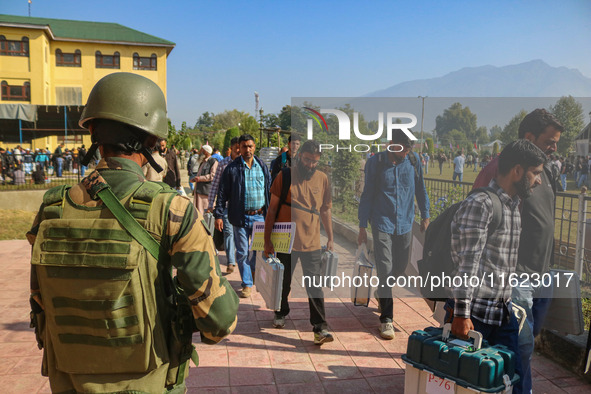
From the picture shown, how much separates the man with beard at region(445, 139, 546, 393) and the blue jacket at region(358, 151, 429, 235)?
124 cm

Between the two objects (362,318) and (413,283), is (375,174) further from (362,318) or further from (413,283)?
(362,318)

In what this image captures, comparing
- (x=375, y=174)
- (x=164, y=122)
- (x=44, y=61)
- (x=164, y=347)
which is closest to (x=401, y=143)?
(x=375, y=174)

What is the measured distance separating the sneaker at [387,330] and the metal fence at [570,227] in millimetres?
1222

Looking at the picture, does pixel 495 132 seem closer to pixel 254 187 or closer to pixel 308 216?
pixel 308 216

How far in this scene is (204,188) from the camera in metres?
8.81

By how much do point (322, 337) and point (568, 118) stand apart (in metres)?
2.72

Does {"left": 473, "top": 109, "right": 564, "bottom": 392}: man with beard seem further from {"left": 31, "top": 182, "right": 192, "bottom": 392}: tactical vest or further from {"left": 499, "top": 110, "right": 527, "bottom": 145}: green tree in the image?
{"left": 31, "top": 182, "right": 192, "bottom": 392}: tactical vest

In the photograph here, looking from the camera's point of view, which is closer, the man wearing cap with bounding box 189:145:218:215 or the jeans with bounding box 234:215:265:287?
the jeans with bounding box 234:215:265:287

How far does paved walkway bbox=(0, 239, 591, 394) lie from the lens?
371 centimetres

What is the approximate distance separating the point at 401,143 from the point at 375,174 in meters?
0.44

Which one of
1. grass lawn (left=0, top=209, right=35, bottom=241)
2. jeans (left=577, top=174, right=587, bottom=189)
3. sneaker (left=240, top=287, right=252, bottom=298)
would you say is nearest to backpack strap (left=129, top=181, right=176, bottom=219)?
jeans (left=577, top=174, right=587, bottom=189)

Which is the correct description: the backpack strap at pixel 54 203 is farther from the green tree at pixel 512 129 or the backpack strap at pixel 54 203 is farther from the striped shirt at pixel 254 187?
the striped shirt at pixel 254 187

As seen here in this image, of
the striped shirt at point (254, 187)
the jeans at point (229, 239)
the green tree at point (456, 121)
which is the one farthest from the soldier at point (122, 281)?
the jeans at point (229, 239)

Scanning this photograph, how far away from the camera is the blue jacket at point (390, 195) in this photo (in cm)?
434
